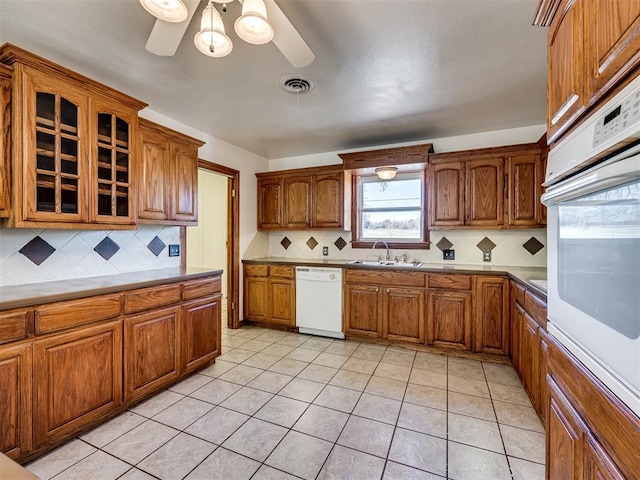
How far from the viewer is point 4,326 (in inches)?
59.9

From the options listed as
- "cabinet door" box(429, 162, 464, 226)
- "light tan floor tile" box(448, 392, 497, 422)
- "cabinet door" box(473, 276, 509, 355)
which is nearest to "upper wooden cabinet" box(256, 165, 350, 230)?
"cabinet door" box(429, 162, 464, 226)

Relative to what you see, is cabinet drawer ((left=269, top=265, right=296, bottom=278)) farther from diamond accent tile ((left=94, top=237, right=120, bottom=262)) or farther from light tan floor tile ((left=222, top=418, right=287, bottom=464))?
light tan floor tile ((left=222, top=418, right=287, bottom=464))

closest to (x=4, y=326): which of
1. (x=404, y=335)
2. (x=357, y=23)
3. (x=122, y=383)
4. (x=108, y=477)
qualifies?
(x=122, y=383)

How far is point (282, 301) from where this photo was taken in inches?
155

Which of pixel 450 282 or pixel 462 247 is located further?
pixel 462 247

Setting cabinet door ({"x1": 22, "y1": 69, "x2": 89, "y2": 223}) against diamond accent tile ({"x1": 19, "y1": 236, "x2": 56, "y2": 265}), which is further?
diamond accent tile ({"x1": 19, "y1": 236, "x2": 56, "y2": 265})

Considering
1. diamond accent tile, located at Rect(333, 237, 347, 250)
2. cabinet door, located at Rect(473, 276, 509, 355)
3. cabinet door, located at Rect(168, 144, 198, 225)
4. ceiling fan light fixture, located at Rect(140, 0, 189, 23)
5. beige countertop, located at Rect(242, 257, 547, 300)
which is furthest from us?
diamond accent tile, located at Rect(333, 237, 347, 250)

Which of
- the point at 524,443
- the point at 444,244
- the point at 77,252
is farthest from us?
the point at 444,244

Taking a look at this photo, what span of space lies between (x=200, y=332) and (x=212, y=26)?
7.55 feet

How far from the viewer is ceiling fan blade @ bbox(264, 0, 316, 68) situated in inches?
50.8

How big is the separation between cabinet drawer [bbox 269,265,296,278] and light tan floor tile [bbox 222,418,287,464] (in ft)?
6.65

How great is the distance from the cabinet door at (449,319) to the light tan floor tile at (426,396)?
0.79 metres

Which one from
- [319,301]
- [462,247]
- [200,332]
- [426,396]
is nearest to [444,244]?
[462,247]

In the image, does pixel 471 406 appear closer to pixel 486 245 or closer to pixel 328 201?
pixel 486 245
